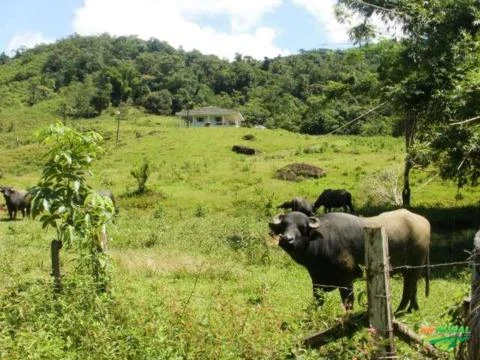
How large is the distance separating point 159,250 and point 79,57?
398 ft

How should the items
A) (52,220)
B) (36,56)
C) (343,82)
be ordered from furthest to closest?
(36,56)
(343,82)
(52,220)

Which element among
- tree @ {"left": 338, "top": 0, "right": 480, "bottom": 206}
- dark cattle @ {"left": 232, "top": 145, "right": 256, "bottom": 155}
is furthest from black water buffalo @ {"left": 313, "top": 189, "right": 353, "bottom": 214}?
dark cattle @ {"left": 232, "top": 145, "right": 256, "bottom": 155}

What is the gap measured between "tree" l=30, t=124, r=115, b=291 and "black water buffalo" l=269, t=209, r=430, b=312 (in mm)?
2624

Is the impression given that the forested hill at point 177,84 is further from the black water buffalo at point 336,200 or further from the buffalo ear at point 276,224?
the buffalo ear at point 276,224

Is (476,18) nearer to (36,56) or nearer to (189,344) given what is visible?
(189,344)

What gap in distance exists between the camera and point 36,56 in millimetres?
147000

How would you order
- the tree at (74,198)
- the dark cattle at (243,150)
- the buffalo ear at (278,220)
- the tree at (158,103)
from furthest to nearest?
the tree at (158,103) → the dark cattle at (243,150) → the buffalo ear at (278,220) → the tree at (74,198)

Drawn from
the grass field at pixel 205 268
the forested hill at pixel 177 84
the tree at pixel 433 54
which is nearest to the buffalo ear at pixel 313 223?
the grass field at pixel 205 268

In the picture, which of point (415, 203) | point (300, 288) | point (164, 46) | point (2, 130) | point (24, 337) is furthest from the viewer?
point (164, 46)

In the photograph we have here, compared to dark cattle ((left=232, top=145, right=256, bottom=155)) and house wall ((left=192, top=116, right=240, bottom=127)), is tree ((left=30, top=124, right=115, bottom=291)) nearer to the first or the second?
dark cattle ((left=232, top=145, right=256, bottom=155))

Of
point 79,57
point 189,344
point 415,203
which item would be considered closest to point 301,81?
point 79,57

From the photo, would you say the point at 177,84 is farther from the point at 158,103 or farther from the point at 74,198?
the point at 74,198

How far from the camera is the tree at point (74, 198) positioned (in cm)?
699

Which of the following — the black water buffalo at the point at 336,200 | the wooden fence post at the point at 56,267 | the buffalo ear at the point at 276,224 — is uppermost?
the buffalo ear at the point at 276,224
